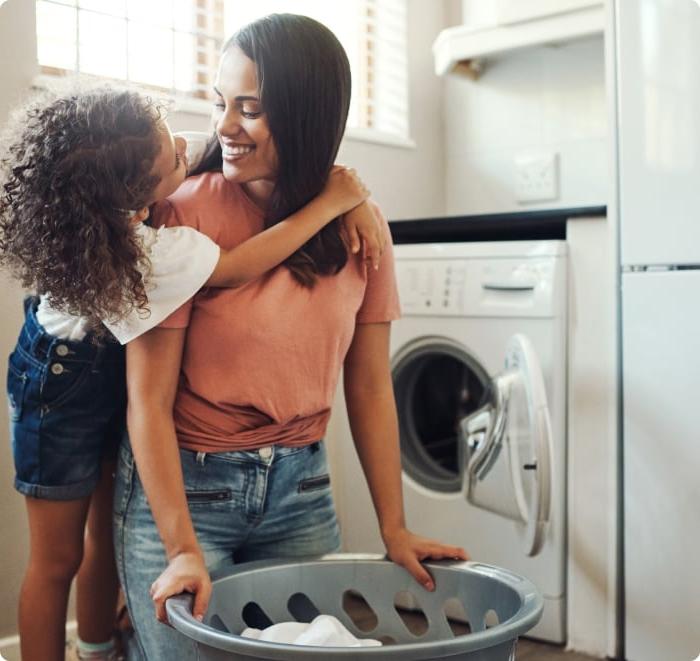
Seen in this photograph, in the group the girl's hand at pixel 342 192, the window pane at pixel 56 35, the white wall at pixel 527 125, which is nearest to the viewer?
the girl's hand at pixel 342 192

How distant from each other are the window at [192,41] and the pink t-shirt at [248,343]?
2.59 feet

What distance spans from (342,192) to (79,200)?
1.18 ft

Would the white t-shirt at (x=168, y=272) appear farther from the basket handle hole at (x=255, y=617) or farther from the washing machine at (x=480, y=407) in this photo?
the washing machine at (x=480, y=407)

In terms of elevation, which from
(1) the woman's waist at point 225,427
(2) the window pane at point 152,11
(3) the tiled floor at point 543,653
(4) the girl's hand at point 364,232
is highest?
(2) the window pane at point 152,11

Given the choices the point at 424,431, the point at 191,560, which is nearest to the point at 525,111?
the point at 424,431

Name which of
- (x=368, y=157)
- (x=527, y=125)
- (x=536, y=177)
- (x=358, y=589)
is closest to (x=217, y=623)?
(x=358, y=589)

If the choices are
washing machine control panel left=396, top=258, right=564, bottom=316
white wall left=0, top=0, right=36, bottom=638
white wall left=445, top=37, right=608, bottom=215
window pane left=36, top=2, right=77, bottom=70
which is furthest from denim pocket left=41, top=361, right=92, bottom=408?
white wall left=445, top=37, right=608, bottom=215

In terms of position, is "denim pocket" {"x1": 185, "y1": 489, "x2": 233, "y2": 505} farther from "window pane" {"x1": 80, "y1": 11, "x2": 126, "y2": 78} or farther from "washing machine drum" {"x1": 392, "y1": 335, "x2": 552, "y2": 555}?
"window pane" {"x1": 80, "y1": 11, "x2": 126, "y2": 78}

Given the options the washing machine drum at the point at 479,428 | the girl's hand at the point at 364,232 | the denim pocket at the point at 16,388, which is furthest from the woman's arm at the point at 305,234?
the washing machine drum at the point at 479,428

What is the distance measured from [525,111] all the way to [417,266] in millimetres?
863

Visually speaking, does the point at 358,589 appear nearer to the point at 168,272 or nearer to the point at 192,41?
the point at 168,272

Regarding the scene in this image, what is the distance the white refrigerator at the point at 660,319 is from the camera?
1730mm

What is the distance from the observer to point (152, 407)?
3.55 ft

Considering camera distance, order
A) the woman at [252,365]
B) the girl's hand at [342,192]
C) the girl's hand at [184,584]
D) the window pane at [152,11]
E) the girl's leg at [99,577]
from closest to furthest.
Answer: the girl's hand at [184,584] < the woman at [252,365] < the girl's hand at [342,192] < the girl's leg at [99,577] < the window pane at [152,11]
